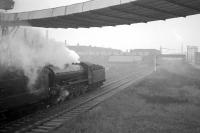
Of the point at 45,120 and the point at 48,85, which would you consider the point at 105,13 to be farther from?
the point at 45,120

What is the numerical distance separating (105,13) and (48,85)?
5.96m

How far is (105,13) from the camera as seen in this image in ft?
50.6

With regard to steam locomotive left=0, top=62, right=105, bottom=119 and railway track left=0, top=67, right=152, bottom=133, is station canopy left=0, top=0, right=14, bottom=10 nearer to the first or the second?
steam locomotive left=0, top=62, right=105, bottom=119

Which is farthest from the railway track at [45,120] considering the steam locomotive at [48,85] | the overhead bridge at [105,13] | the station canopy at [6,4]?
the station canopy at [6,4]

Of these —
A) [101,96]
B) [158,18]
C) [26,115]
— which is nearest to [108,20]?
[158,18]

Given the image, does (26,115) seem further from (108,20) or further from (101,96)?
(108,20)

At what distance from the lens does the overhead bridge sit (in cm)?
1331

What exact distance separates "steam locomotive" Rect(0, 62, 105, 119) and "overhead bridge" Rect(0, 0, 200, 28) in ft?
12.4

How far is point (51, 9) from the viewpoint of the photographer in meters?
17.3

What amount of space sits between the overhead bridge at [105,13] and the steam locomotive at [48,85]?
3787mm

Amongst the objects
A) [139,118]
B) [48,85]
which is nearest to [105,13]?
[48,85]

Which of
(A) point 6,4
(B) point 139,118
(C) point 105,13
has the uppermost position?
A: (A) point 6,4

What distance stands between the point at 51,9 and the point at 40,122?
921cm

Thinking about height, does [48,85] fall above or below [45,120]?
above
